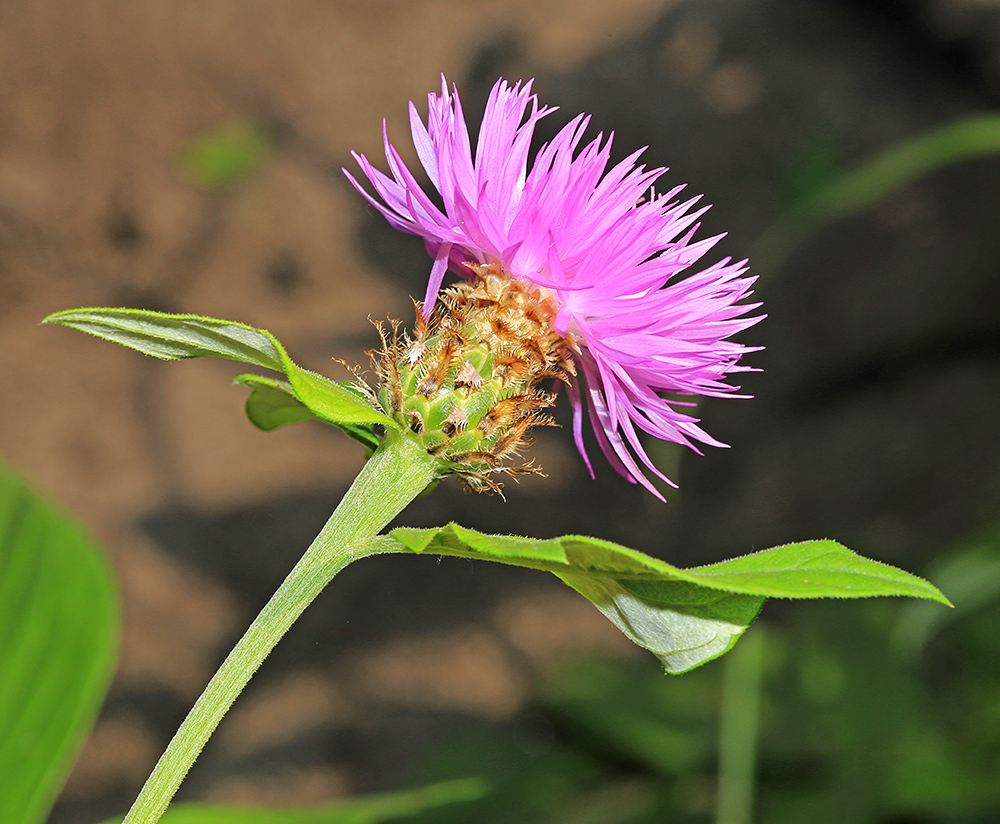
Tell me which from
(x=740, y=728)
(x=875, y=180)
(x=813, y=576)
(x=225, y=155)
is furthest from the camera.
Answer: (x=225, y=155)

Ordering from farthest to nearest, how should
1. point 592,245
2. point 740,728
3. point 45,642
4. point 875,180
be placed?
point 875,180 < point 740,728 < point 45,642 < point 592,245

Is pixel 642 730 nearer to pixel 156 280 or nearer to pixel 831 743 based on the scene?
pixel 831 743

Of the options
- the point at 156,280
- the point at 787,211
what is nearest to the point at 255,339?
the point at 156,280

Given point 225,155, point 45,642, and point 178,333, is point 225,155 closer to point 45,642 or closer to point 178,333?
point 45,642

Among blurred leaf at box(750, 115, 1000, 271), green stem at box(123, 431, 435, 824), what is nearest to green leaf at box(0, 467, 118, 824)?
green stem at box(123, 431, 435, 824)

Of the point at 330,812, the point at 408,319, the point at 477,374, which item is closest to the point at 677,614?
the point at 477,374

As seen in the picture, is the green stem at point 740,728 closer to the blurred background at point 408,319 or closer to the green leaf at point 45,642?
the blurred background at point 408,319
